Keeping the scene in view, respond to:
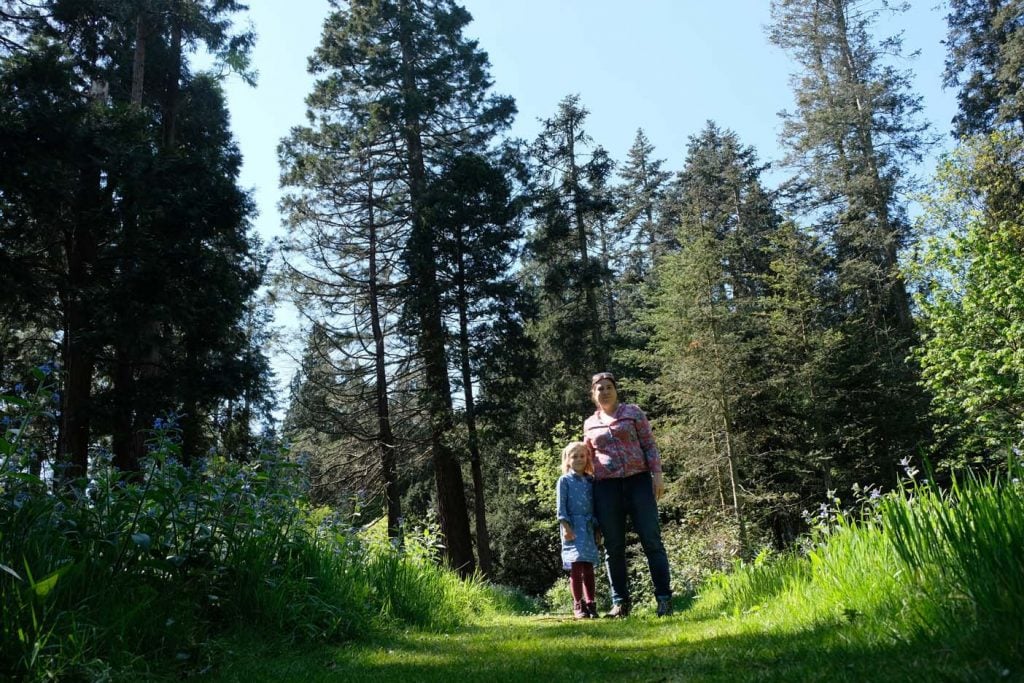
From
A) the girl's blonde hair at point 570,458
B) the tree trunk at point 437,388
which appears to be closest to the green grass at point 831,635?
the girl's blonde hair at point 570,458

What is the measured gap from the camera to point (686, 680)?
2.67 meters

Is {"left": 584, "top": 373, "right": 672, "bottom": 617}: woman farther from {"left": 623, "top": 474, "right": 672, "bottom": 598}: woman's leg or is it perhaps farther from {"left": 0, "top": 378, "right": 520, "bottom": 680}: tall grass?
{"left": 0, "top": 378, "right": 520, "bottom": 680}: tall grass

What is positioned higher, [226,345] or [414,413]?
[226,345]

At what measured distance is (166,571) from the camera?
354cm

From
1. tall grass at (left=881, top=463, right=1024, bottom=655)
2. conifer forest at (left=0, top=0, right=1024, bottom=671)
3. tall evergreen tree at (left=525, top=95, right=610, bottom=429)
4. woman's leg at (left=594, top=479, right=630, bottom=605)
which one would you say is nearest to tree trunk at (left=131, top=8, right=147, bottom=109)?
conifer forest at (left=0, top=0, right=1024, bottom=671)

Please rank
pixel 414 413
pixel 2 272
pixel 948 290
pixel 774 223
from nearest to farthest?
pixel 2 272 → pixel 414 413 → pixel 948 290 → pixel 774 223

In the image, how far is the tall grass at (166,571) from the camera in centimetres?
267

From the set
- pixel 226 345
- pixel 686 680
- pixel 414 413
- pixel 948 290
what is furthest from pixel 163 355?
pixel 948 290

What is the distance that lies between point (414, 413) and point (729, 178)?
20854 mm

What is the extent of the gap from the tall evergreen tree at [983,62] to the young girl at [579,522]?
72.5ft

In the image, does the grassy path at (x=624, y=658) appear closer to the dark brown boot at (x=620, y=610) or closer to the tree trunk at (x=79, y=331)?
the dark brown boot at (x=620, y=610)

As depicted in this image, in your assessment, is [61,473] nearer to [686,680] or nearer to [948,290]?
[686,680]

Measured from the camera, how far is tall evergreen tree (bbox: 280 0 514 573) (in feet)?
53.9

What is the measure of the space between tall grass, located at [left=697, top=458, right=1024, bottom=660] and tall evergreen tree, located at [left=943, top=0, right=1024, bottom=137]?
76.4 ft
